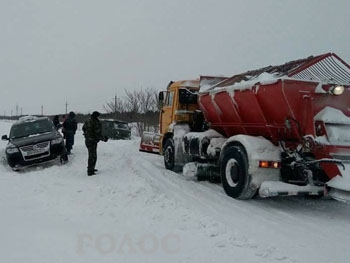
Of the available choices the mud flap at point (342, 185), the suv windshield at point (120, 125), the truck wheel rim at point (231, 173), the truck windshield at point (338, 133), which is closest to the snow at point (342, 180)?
the mud flap at point (342, 185)

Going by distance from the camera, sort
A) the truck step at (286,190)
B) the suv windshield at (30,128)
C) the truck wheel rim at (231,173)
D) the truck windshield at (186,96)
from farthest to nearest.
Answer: the suv windshield at (30,128) < the truck windshield at (186,96) < the truck wheel rim at (231,173) < the truck step at (286,190)

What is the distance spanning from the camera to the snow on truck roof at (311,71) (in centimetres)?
718

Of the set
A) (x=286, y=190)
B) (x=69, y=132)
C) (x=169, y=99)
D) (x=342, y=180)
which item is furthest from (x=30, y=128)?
(x=342, y=180)

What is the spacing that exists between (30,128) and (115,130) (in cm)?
1236

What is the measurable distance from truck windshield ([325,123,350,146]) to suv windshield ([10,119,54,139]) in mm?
9705

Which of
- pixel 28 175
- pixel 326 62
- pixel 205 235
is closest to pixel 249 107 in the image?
pixel 326 62

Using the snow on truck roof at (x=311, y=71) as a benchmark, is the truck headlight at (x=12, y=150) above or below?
below

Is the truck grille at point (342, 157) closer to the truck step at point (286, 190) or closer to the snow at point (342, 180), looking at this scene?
the snow at point (342, 180)

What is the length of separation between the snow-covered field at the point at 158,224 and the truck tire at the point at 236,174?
205 mm

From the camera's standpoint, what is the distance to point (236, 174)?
771 centimetres

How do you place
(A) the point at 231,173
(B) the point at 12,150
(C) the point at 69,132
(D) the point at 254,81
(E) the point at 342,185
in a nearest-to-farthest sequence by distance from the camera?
(E) the point at 342,185
(D) the point at 254,81
(A) the point at 231,173
(B) the point at 12,150
(C) the point at 69,132

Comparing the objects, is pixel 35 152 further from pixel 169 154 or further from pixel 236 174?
pixel 236 174

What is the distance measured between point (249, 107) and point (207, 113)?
7.11 feet

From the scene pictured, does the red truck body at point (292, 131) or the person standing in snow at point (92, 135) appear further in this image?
the person standing in snow at point (92, 135)
